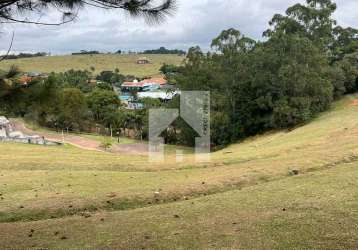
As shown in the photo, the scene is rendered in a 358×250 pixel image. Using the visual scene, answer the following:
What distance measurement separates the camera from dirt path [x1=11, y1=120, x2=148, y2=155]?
41688 mm

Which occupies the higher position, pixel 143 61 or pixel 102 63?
pixel 143 61

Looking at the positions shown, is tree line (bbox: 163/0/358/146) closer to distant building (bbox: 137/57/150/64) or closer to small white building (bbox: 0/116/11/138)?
small white building (bbox: 0/116/11/138)

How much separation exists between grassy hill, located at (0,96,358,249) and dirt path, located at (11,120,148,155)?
23.2 meters

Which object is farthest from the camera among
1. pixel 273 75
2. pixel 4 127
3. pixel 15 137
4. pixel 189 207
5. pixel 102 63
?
pixel 102 63

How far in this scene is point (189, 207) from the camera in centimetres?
1012

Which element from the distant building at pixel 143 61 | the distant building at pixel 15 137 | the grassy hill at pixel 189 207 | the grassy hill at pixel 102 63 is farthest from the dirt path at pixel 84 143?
the distant building at pixel 143 61

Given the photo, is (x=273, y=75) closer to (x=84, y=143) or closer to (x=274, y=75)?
(x=274, y=75)

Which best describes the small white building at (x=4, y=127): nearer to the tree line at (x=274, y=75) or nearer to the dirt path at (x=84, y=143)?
the dirt path at (x=84, y=143)

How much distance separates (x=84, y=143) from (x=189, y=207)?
39.3 metres

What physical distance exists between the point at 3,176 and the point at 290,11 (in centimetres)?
4068

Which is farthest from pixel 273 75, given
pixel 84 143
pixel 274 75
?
pixel 84 143

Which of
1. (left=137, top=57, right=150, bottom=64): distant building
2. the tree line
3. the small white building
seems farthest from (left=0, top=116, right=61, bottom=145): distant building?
(left=137, top=57, right=150, bottom=64): distant building

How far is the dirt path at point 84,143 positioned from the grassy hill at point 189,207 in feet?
76.1

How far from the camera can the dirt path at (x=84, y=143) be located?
41688 mm
